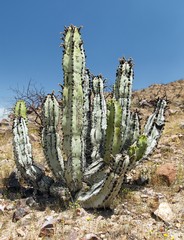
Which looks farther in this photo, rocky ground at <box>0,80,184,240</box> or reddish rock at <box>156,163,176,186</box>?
reddish rock at <box>156,163,176,186</box>

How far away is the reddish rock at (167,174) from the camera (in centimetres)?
551

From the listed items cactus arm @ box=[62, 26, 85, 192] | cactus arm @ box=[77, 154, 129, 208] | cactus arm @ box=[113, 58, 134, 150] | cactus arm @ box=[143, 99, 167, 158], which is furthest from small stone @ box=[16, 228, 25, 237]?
cactus arm @ box=[143, 99, 167, 158]

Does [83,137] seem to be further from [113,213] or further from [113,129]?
[113,213]

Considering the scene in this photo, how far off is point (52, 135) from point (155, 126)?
7.40 ft

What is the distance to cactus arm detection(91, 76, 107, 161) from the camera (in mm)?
5586

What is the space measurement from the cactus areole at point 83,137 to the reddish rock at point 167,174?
424 mm

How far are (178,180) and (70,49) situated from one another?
3.17 meters

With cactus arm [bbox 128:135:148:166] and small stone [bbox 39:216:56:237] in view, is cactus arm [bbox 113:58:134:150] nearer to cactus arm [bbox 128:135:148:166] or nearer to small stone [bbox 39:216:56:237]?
cactus arm [bbox 128:135:148:166]

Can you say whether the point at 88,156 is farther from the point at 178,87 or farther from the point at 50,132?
the point at 178,87

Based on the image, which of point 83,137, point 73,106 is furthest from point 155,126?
point 73,106

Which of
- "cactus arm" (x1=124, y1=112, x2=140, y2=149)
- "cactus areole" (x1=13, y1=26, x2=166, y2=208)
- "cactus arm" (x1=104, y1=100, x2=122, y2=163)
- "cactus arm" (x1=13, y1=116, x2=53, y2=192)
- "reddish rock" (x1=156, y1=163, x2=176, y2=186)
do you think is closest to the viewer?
"cactus areole" (x1=13, y1=26, x2=166, y2=208)

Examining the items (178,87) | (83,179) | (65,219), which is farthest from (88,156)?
(178,87)

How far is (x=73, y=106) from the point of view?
4.65m

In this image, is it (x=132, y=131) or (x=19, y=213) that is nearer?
(x=19, y=213)
